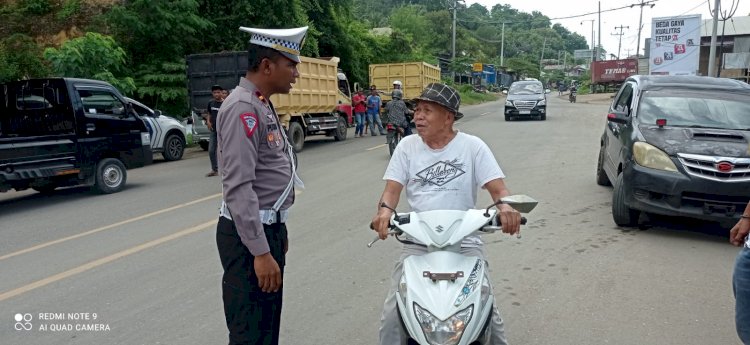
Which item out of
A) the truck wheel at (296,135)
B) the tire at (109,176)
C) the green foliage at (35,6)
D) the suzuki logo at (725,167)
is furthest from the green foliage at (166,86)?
the suzuki logo at (725,167)

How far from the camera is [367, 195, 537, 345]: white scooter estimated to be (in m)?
2.30

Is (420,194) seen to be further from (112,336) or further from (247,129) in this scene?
(112,336)

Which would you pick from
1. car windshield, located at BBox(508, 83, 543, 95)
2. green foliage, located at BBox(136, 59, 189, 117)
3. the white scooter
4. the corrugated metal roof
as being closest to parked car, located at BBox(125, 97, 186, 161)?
green foliage, located at BBox(136, 59, 189, 117)

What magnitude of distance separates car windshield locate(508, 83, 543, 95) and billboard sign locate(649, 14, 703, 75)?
1347 cm

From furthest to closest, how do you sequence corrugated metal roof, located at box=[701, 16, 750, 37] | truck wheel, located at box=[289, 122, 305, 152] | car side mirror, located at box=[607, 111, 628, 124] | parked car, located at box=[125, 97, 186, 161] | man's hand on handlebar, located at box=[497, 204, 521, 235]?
corrugated metal roof, located at box=[701, 16, 750, 37], truck wheel, located at box=[289, 122, 305, 152], parked car, located at box=[125, 97, 186, 161], car side mirror, located at box=[607, 111, 628, 124], man's hand on handlebar, located at box=[497, 204, 521, 235]

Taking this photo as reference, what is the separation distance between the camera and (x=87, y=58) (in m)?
14.2

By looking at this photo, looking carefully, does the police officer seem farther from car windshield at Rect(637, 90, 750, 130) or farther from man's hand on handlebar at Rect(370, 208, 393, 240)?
car windshield at Rect(637, 90, 750, 130)

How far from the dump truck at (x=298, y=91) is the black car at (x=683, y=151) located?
805cm

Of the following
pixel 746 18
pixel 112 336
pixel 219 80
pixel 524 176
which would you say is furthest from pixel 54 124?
pixel 746 18

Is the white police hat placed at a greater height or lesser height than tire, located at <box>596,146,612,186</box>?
greater

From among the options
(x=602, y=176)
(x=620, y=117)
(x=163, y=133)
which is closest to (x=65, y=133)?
(x=163, y=133)

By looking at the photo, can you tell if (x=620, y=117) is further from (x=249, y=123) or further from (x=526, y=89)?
(x=526, y=89)

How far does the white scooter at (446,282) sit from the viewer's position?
2303 mm

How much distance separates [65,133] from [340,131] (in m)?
9.51
